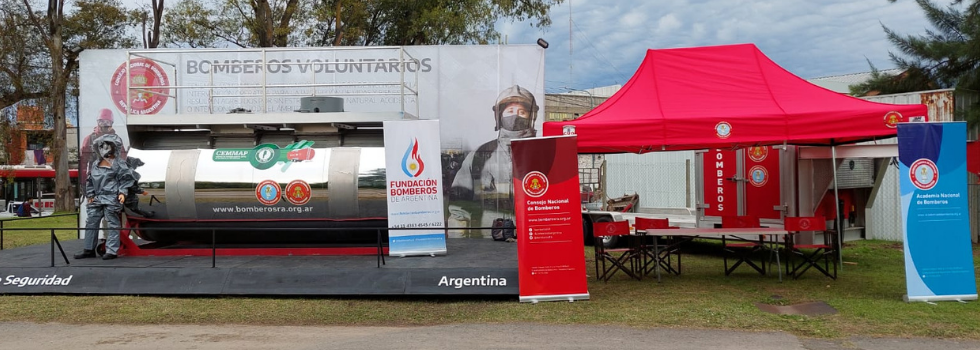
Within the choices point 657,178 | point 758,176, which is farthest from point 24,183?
point 758,176

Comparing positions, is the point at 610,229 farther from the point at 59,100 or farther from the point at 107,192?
the point at 59,100

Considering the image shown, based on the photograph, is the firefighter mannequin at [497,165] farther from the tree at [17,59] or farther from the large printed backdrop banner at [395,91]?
the tree at [17,59]

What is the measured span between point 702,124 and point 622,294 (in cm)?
265

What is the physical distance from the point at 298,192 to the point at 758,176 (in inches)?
339

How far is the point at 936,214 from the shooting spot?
930 cm

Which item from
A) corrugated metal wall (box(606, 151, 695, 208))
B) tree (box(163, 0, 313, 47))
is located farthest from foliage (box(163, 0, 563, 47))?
corrugated metal wall (box(606, 151, 695, 208))

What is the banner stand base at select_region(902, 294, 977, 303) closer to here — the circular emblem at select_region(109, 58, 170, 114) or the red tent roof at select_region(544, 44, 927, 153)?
the red tent roof at select_region(544, 44, 927, 153)

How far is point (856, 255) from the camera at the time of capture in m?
14.5

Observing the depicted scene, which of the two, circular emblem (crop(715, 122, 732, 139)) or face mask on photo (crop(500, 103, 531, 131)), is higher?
face mask on photo (crop(500, 103, 531, 131))

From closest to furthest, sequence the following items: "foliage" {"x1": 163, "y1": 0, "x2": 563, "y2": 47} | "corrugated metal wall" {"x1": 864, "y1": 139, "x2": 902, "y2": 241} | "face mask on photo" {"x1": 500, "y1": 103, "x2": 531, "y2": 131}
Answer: "face mask on photo" {"x1": 500, "y1": 103, "x2": 531, "y2": 131}
"corrugated metal wall" {"x1": 864, "y1": 139, "x2": 902, "y2": 241}
"foliage" {"x1": 163, "y1": 0, "x2": 563, "y2": 47}

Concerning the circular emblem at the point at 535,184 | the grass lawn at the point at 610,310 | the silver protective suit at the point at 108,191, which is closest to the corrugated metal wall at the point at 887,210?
the grass lawn at the point at 610,310

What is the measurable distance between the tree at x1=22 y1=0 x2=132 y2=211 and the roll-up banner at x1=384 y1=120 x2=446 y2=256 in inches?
1046

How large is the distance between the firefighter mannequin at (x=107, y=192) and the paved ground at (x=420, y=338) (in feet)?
9.65

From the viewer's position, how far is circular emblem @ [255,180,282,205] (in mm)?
11672
